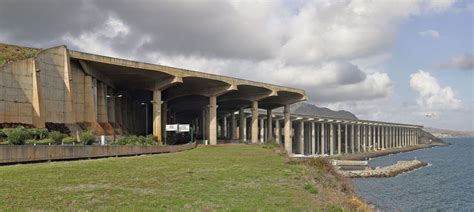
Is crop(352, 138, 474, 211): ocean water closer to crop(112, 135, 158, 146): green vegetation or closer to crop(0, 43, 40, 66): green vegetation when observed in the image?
crop(112, 135, 158, 146): green vegetation

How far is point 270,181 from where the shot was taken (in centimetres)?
2398

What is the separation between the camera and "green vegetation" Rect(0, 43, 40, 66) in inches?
2034

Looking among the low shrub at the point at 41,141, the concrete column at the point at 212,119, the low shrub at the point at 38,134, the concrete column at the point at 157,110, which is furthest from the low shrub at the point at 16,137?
the concrete column at the point at 212,119

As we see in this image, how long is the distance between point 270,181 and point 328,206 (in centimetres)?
710

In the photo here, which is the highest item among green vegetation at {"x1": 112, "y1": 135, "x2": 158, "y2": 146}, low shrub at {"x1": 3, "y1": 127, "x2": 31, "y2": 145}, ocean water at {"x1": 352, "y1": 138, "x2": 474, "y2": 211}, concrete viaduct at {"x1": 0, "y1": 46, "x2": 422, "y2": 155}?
concrete viaduct at {"x1": 0, "y1": 46, "x2": 422, "y2": 155}

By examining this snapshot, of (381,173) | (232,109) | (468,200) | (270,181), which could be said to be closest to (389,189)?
(468,200)

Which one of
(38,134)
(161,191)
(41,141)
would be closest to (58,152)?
(41,141)

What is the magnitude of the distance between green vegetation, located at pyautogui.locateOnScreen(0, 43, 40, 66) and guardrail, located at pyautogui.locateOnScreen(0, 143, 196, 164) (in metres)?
15.9

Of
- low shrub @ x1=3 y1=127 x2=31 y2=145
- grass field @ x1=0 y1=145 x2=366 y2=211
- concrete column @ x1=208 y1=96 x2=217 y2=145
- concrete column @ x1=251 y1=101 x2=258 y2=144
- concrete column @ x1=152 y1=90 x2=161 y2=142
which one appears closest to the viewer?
grass field @ x1=0 y1=145 x2=366 y2=211

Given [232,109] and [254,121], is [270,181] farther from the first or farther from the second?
[232,109]

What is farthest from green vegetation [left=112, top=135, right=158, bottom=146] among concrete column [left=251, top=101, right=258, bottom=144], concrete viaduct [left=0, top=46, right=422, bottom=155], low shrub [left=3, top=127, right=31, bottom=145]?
concrete column [left=251, top=101, right=258, bottom=144]

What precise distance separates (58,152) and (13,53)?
22675mm

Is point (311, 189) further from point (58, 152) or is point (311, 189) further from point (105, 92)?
point (105, 92)

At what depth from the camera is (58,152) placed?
36469 millimetres
